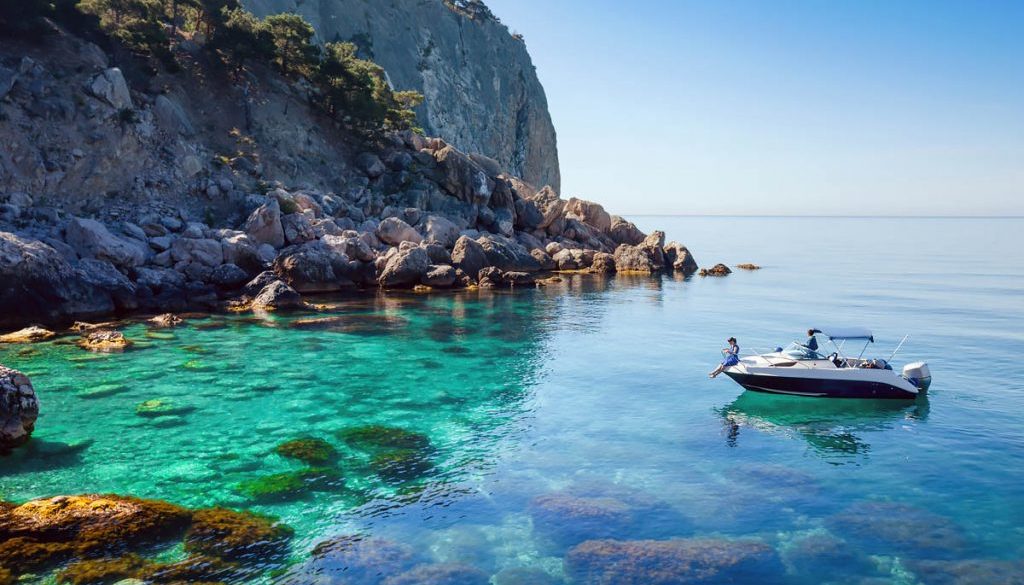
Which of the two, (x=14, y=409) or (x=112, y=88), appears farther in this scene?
(x=112, y=88)

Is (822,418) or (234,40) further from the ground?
(234,40)

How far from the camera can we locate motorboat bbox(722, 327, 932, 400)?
1040 inches

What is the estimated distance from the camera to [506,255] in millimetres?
63125

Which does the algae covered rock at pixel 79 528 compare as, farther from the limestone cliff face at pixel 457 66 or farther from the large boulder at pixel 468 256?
the limestone cliff face at pixel 457 66

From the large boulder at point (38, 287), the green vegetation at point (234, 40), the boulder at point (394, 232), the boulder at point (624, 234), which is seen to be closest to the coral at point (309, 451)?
the large boulder at point (38, 287)

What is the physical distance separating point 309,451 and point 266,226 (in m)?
35.3

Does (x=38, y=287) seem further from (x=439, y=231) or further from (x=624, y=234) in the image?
(x=624, y=234)

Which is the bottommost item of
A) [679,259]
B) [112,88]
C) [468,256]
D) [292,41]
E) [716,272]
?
[716,272]

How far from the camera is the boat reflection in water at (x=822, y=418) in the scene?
22297 millimetres

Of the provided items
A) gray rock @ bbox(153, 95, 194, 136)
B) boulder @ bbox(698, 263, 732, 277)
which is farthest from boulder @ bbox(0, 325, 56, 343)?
boulder @ bbox(698, 263, 732, 277)

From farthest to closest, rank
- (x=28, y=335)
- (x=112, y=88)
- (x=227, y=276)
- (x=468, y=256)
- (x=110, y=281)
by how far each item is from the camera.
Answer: (x=468, y=256) < (x=112, y=88) < (x=227, y=276) < (x=110, y=281) < (x=28, y=335)

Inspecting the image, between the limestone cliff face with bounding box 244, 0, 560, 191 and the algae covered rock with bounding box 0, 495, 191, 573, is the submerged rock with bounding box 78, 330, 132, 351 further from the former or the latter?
the limestone cliff face with bounding box 244, 0, 560, 191

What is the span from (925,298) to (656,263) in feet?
85.2

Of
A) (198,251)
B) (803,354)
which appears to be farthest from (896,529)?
(198,251)
